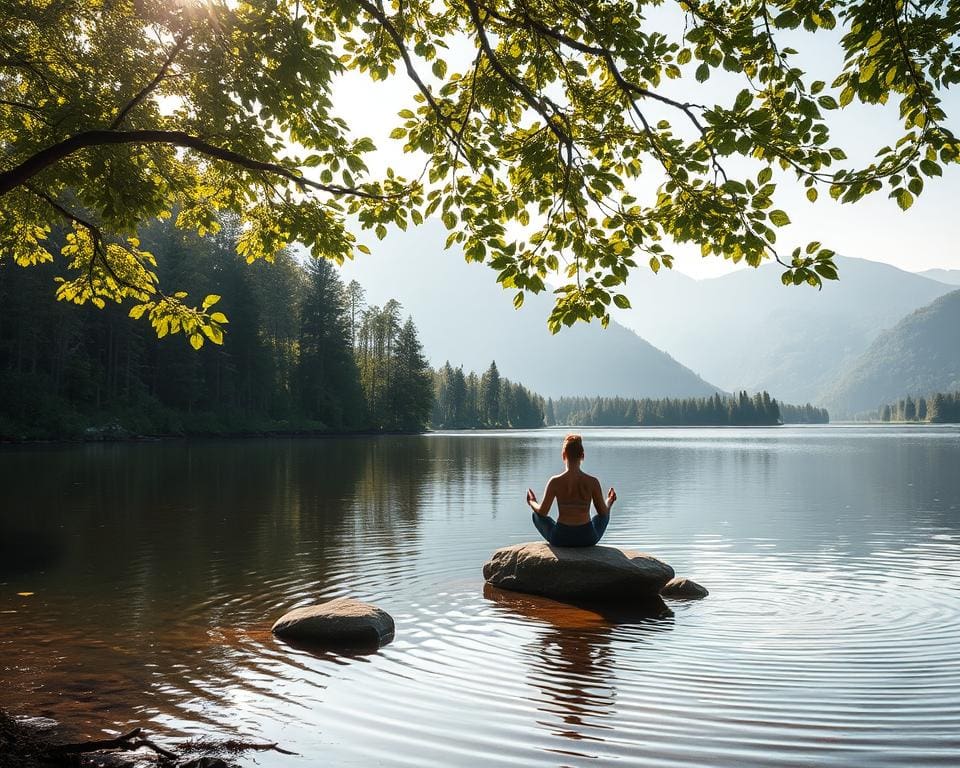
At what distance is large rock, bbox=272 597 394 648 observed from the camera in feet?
29.8

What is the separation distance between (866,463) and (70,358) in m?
62.7

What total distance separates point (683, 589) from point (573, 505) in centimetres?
Answer: 233

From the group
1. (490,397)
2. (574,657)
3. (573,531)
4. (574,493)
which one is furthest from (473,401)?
(574,657)

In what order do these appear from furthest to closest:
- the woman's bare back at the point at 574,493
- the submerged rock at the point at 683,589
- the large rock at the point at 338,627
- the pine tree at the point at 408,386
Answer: the pine tree at the point at 408,386 < the submerged rock at the point at 683,589 < the woman's bare back at the point at 574,493 < the large rock at the point at 338,627

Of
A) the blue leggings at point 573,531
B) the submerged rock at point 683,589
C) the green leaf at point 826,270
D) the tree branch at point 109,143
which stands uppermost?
the tree branch at point 109,143

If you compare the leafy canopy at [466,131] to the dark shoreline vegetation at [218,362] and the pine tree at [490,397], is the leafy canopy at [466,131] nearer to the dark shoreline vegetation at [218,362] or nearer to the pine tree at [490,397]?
the dark shoreline vegetation at [218,362]

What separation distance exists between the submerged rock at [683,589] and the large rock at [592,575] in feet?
0.89

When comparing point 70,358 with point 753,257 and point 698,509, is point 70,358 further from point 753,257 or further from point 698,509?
point 753,257

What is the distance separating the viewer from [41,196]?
364 inches

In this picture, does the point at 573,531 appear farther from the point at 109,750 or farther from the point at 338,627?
the point at 109,750

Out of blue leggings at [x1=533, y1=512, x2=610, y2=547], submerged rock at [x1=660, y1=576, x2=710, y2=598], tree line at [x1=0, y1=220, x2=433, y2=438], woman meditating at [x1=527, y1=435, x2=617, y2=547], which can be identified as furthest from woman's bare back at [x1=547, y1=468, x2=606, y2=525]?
tree line at [x1=0, y1=220, x2=433, y2=438]

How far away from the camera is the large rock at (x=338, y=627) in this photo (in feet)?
29.8

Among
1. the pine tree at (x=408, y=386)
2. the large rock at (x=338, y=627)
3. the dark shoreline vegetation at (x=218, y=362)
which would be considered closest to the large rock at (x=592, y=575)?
the large rock at (x=338, y=627)

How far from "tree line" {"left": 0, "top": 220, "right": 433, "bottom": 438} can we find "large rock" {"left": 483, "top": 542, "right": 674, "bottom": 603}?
46.9m
